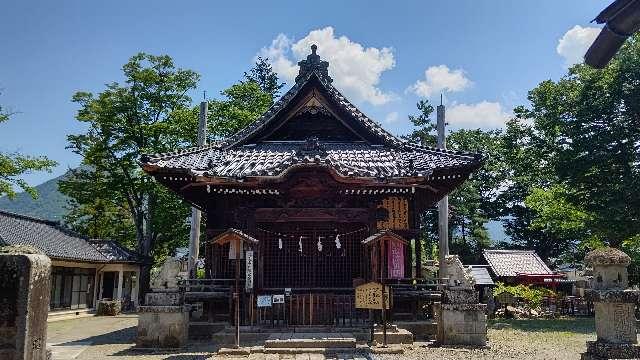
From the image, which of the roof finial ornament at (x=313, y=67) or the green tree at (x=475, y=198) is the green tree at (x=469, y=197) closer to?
the green tree at (x=475, y=198)

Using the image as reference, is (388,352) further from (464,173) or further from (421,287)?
(464,173)

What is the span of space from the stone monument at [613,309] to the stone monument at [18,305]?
9.71 m

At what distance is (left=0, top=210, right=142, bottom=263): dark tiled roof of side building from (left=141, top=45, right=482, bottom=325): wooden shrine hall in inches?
505

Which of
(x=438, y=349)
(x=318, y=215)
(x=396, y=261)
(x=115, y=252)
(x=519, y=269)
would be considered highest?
(x=318, y=215)

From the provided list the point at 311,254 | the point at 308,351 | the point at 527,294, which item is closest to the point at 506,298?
the point at 527,294

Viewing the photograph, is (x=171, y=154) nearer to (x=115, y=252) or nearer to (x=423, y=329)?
(x=423, y=329)

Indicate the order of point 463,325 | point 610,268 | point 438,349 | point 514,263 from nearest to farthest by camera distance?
point 610,268, point 438,349, point 463,325, point 514,263

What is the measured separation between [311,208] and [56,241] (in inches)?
794

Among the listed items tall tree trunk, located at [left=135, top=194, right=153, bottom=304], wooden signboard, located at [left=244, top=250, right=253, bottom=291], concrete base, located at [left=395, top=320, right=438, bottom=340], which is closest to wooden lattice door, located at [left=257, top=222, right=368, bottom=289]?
wooden signboard, located at [left=244, top=250, right=253, bottom=291]

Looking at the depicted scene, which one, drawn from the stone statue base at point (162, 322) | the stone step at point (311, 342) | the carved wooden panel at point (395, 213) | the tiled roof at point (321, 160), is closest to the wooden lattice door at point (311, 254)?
the carved wooden panel at point (395, 213)

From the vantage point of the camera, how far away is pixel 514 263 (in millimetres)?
32500

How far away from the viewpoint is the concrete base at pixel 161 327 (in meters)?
12.4

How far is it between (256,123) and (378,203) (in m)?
5.64

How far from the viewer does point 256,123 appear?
696 inches
